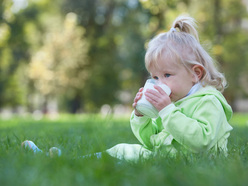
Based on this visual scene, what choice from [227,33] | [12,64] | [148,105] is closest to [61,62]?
[12,64]

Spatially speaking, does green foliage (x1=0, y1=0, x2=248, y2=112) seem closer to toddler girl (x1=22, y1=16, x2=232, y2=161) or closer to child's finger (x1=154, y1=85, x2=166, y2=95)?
toddler girl (x1=22, y1=16, x2=232, y2=161)

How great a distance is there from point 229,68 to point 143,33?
5.69m

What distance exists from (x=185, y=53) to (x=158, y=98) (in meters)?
0.46

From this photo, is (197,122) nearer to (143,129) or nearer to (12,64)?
(143,129)

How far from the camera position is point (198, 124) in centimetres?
229

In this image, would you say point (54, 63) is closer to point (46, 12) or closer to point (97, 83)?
point (97, 83)

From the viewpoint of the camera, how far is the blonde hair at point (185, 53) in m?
2.56

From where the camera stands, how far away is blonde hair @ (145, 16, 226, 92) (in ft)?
8.41

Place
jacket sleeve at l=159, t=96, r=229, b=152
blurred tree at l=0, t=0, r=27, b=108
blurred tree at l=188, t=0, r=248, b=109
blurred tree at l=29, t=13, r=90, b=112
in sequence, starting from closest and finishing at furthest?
jacket sleeve at l=159, t=96, r=229, b=152
blurred tree at l=188, t=0, r=248, b=109
blurred tree at l=29, t=13, r=90, b=112
blurred tree at l=0, t=0, r=27, b=108

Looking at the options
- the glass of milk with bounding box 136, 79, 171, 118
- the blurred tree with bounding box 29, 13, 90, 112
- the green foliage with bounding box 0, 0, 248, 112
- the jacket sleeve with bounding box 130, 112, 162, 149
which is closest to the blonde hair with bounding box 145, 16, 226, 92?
the glass of milk with bounding box 136, 79, 171, 118

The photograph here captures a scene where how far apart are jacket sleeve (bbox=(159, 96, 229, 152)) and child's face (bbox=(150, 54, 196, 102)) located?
191 millimetres

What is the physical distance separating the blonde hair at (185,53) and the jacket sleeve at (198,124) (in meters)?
0.31

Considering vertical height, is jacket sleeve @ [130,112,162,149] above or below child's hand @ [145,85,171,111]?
below

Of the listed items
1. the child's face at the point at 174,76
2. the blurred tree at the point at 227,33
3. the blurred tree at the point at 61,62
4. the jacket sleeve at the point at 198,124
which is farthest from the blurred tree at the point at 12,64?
the jacket sleeve at the point at 198,124
